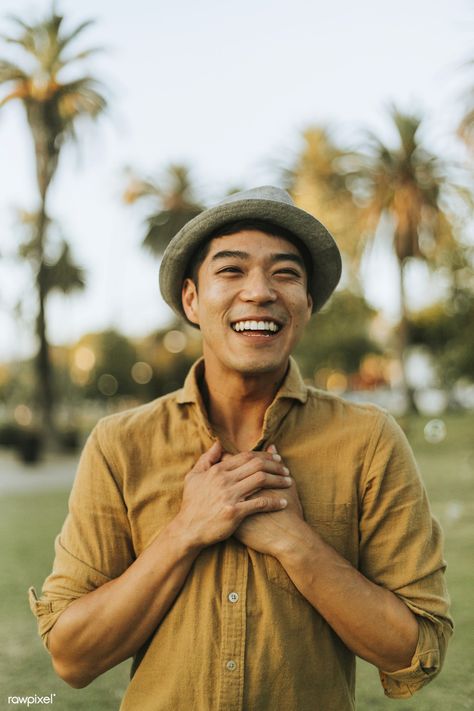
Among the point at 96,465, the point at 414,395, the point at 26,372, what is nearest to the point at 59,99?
the point at 414,395

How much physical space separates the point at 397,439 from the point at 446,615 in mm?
474

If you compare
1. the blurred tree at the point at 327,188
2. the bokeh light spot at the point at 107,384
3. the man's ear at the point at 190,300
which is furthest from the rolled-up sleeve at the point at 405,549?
the bokeh light spot at the point at 107,384

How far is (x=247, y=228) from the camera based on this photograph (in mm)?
2264

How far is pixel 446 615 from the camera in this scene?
2.08m

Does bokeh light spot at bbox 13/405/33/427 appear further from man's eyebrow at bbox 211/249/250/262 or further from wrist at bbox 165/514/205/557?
wrist at bbox 165/514/205/557


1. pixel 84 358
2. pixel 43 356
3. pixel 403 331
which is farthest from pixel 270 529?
pixel 84 358

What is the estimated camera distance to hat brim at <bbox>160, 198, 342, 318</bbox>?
2227 mm

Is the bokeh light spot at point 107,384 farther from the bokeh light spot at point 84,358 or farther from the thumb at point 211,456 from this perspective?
the thumb at point 211,456

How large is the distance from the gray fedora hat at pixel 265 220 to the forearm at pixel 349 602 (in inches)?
33.2

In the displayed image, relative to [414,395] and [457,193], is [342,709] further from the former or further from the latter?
[414,395]

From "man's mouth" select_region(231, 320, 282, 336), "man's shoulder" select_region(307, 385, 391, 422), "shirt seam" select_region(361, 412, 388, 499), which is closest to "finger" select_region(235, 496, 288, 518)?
"shirt seam" select_region(361, 412, 388, 499)

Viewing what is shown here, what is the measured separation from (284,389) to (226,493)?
0.39 meters

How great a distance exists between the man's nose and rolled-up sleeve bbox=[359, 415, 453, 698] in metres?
0.47

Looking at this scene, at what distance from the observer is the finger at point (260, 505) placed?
204 centimetres
